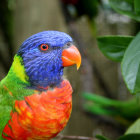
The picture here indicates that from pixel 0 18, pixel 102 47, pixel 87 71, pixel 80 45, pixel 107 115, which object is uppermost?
pixel 0 18

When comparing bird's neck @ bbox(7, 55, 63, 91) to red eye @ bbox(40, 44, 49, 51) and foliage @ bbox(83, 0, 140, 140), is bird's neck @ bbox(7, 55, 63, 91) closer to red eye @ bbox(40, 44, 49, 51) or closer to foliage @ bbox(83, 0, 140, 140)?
red eye @ bbox(40, 44, 49, 51)

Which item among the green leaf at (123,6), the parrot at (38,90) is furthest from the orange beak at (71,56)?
the green leaf at (123,6)

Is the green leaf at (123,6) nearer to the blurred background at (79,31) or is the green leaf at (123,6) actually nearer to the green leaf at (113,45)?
the green leaf at (113,45)

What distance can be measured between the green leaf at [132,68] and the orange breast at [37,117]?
0.36 metres

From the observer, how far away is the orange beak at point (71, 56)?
85 cm

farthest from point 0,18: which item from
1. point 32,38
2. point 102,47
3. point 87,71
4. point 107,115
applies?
point 102,47

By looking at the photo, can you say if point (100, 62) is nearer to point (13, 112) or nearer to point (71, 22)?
point (71, 22)

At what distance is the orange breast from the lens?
80 centimetres

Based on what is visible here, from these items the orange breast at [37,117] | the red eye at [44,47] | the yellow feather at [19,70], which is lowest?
the orange breast at [37,117]

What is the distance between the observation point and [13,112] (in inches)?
32.1

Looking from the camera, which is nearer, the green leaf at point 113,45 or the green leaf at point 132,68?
the green leaf at point 132,68

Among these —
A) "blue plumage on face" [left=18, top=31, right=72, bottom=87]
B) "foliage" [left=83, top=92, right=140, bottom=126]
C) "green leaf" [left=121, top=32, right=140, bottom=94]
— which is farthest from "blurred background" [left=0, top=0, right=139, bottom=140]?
"green leaf" [left=121, top=32, right=140, bottom=94]

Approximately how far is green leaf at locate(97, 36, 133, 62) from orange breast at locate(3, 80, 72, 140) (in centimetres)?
28

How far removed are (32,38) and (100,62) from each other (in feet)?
9.07
